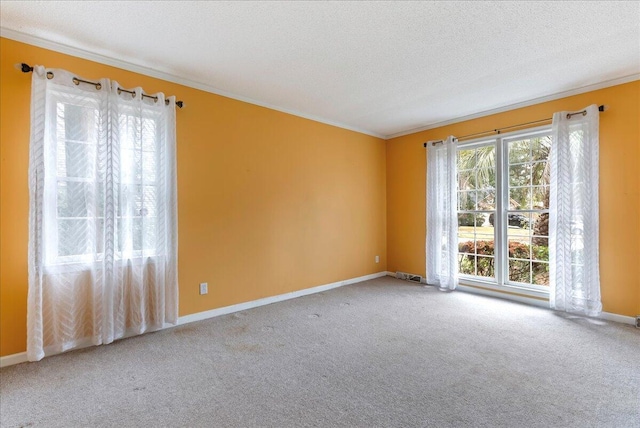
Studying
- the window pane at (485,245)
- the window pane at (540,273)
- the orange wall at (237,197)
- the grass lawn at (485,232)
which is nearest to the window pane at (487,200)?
the grass lawn at (485,232)

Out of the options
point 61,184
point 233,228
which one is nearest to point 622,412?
point 233,228

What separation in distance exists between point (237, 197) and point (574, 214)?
3854 mm

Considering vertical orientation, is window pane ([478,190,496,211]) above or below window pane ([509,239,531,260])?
above

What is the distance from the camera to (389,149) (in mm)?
5312

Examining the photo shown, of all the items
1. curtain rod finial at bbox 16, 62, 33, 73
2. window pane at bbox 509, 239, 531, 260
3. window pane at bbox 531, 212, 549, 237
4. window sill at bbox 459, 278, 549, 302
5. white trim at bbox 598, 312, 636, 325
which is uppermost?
curtain rod finial at bbox 16, 62, 33, 73

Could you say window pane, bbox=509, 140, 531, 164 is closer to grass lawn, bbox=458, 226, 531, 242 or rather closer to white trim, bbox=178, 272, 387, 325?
grass lawn, bbox=458, 226, 531, 242

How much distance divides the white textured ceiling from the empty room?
2 cm

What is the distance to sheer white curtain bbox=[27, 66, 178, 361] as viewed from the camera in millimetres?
2227

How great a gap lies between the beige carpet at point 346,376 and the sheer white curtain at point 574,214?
0.92 feet

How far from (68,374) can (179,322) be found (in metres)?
0.98

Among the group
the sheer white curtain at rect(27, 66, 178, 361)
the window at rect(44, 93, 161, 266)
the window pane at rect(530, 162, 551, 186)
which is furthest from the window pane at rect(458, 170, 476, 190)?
the window at rect(44, 93, 161, 266)

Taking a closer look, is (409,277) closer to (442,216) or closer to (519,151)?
(442,216)

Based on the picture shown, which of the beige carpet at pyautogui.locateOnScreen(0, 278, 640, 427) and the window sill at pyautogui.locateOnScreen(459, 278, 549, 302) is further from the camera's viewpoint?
the window sill at pyautogui.locateOnScreen(459, 278, 549, 302)

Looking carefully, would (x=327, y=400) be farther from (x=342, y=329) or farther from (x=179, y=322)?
(x=179, y=322)
